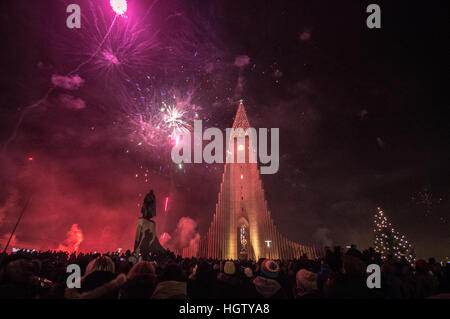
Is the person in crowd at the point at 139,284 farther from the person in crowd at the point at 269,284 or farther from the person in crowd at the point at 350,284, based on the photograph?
the person in crowd at the point at 350,284

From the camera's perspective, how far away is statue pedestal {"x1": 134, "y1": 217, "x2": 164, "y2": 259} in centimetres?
1335

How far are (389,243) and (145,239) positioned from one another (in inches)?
1796

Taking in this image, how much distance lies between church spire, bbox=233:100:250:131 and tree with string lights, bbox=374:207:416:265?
107 ft

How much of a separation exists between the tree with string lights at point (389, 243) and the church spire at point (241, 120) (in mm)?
32686

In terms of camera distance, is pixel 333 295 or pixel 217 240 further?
pixel 217 240

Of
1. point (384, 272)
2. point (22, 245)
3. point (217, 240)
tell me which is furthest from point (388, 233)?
point (22, 245)

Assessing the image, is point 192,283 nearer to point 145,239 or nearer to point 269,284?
point 269,284

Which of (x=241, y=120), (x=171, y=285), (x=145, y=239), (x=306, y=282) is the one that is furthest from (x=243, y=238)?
(x=171, y=285)

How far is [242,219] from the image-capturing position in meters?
39.6

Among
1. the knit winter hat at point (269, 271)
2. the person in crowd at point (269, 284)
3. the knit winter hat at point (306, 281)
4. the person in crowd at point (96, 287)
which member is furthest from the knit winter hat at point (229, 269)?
the person in crowd at point (96, 287)

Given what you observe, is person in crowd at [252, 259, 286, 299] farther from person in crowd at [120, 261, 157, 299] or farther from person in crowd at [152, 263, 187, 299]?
person in crowd at [120, 261, 157, 299]
